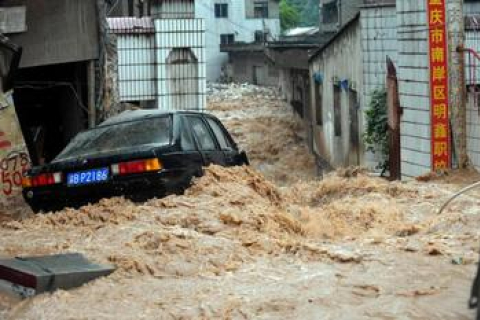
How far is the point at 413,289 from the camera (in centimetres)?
582

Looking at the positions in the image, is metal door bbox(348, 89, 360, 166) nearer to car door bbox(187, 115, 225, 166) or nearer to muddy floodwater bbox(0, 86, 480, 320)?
muddy floodwater bbox(0, 86, 480, 320)

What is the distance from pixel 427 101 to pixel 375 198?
2.91 metres

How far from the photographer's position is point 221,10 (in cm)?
5919

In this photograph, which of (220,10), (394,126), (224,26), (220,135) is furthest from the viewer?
(224,26)

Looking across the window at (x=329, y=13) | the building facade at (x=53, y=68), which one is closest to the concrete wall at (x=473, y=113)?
the building facade at (x=53, y=68)

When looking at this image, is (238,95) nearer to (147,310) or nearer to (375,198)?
(375,198)

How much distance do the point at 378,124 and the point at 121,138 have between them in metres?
8.80

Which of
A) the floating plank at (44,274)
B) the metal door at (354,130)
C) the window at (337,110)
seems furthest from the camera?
the window at (337,110)

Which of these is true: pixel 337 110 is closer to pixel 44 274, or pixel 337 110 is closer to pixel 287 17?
pixel 44 274

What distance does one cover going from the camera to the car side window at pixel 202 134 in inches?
379

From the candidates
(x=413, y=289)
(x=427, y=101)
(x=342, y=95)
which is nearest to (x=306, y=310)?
(x=413, y=289)

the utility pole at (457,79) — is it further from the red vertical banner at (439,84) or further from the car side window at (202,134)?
the car side window at (202,134)

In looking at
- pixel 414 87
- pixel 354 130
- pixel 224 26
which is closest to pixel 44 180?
pixel 414 87

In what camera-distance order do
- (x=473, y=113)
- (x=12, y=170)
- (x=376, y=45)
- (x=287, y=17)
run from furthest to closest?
1. (x=287, y=17)
2. (x=376, y=45)
3. (x=473, y=113)
4. (x=12, y=170)
